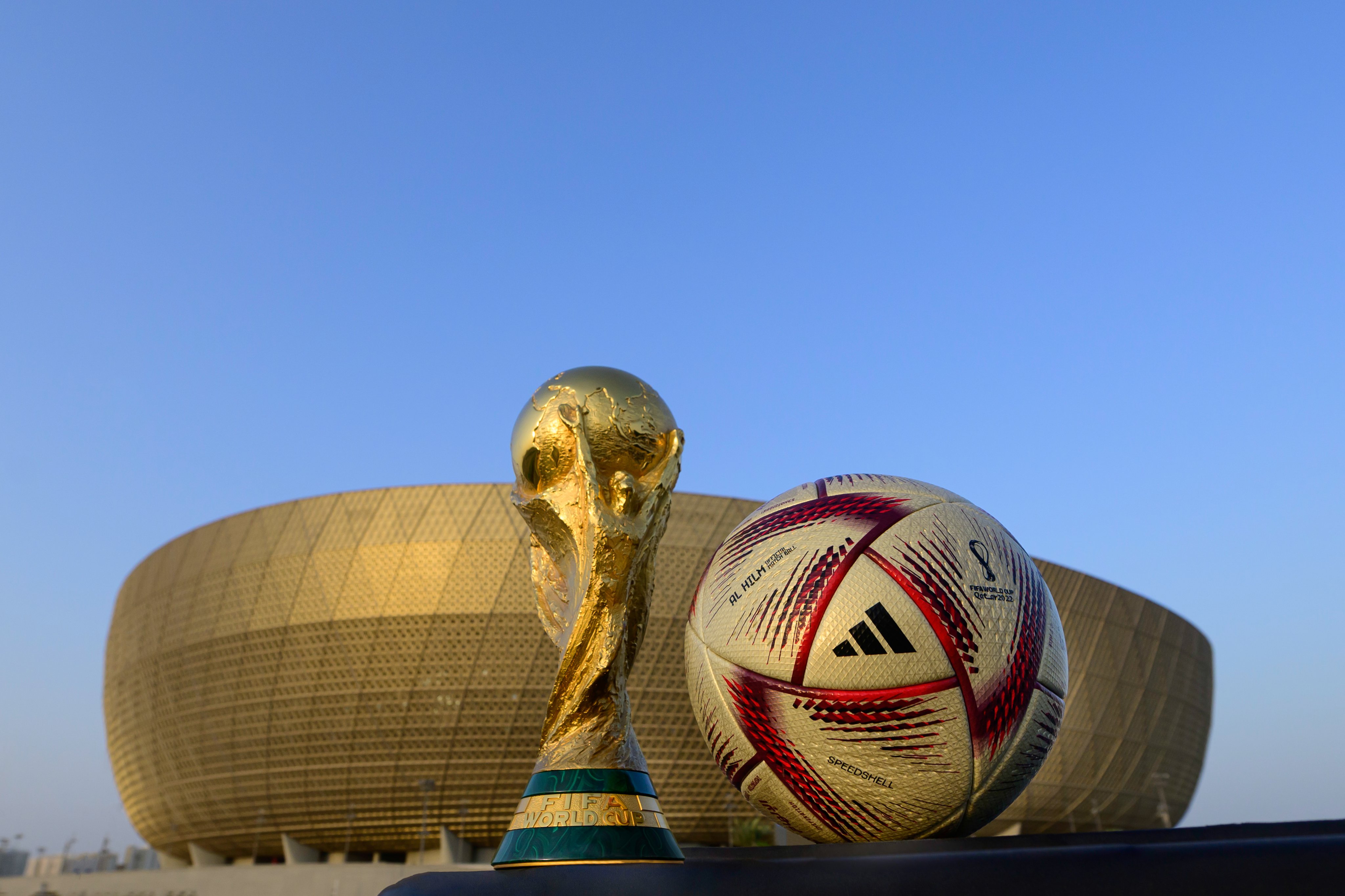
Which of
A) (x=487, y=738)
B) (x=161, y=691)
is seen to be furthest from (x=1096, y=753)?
(x=161, y=691)

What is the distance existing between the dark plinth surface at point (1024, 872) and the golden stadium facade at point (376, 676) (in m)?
27.1

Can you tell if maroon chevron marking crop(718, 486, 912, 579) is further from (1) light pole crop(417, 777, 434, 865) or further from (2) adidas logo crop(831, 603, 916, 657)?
(1) light pole crop(417, 777, 434, 865)

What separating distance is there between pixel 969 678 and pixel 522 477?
1989 mm

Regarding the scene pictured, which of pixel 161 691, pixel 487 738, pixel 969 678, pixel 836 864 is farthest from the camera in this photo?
pixel 161 691

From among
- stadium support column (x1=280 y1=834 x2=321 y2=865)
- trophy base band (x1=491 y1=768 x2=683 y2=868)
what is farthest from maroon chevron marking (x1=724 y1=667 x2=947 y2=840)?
stadium support column (x1=280 y1=834 x2=321 y2=865)

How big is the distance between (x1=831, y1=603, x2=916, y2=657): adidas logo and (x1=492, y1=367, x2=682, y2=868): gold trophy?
87 centimetres

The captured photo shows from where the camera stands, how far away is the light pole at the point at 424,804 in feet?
101

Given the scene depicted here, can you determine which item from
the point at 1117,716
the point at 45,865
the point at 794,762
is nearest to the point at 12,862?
the point at 45,865

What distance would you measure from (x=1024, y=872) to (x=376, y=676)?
102 ft

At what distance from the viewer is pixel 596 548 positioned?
3.74m

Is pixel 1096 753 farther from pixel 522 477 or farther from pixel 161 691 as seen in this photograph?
pixel 522 477

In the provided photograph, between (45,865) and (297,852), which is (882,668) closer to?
(297,852)

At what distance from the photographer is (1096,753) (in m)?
38.5

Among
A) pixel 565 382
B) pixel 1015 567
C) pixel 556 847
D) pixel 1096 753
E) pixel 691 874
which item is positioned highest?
pixel 565 382
